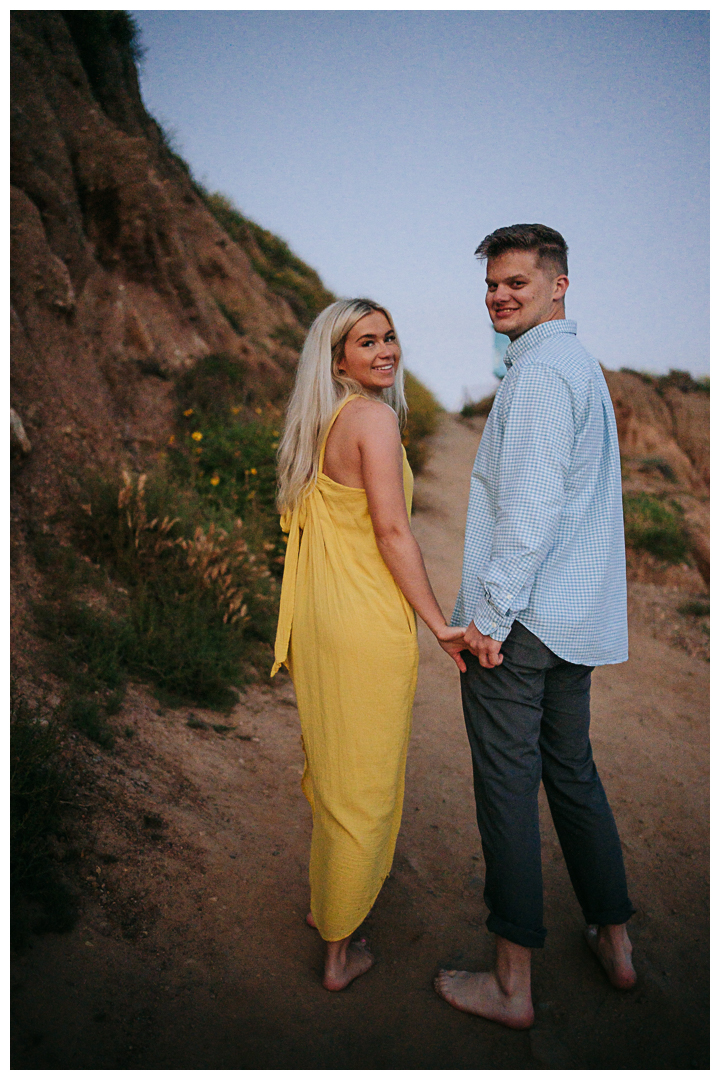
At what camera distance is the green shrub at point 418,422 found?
36.0ft

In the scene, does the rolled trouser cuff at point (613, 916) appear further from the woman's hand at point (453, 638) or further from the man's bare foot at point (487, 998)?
the woman's hand at point (453, 638)

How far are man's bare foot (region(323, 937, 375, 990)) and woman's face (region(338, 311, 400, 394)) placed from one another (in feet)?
6.11

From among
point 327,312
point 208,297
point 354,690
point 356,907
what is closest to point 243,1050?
point 356,907

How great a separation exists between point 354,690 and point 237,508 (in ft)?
14.1

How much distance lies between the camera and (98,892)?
7.38 feet

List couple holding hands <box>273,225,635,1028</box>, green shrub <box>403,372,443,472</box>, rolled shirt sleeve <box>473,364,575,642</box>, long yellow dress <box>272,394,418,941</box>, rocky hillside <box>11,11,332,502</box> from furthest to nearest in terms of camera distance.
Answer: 1. green shrub <box>403,372,443,472</box>
2. rocky hillside <box>11,11,332,502</box>
3. long yellow dress <box>272,394,418,941</box>
4. couple holding hands <box>273,225,635,1028</box>
5. rolled shirt sleeve <box>473,364,575,642</box>

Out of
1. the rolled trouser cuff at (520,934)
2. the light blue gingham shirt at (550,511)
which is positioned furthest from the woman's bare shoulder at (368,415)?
the rolled trouser cuff at (520,934)

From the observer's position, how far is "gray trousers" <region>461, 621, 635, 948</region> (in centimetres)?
200

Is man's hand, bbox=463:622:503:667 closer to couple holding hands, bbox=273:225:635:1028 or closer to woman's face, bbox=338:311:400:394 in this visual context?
couple holding hands, bbox=273:225:635:1028

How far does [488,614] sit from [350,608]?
0.43 meters

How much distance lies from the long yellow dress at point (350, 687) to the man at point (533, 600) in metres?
0.26

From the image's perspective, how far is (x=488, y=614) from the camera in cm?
189

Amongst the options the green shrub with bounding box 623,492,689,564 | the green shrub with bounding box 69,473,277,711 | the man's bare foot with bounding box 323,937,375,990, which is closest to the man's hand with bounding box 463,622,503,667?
the man's bare foot with bounding box 323,937,375,990

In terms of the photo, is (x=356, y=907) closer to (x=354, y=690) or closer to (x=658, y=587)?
(x=354, y=690)
